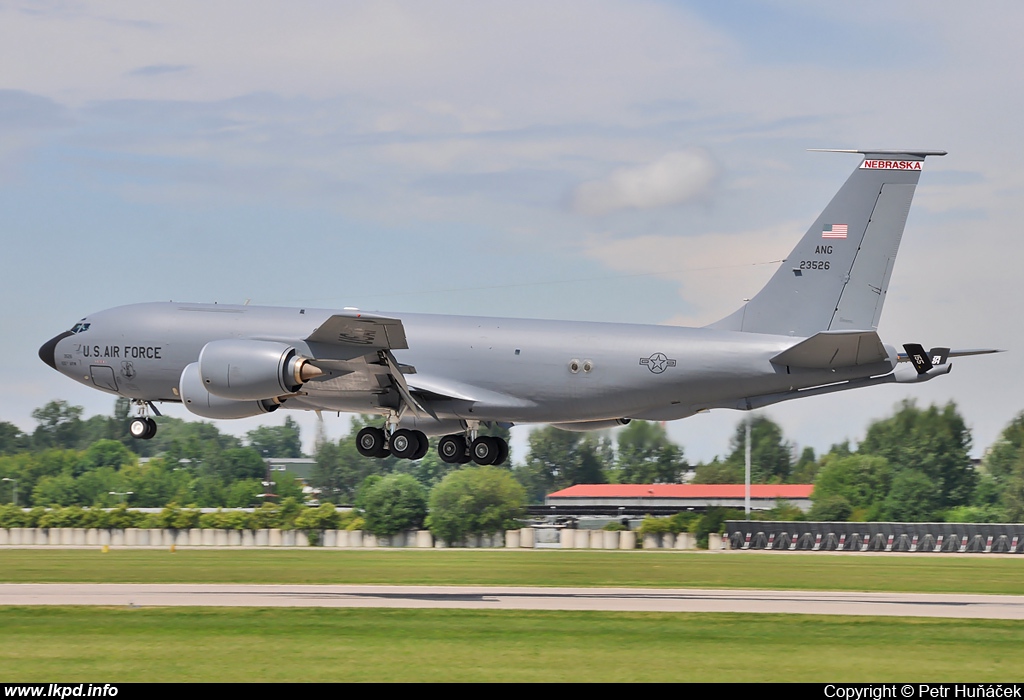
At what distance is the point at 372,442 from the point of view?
146 feet

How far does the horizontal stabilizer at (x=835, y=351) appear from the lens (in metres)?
37.0

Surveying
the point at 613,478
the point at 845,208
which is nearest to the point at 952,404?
the point at 613,478

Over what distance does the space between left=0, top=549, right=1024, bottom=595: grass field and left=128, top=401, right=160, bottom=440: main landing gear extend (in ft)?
18.1

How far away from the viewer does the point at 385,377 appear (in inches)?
1681

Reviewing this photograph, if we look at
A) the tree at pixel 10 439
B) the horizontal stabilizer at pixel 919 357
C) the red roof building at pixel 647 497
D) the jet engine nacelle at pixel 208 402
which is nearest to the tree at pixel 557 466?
the red roof building at pixel 647 497

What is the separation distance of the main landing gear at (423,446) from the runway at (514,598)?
181 inches

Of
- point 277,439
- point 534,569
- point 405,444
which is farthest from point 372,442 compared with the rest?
point 277,439

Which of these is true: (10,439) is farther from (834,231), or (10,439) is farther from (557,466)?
(834,231)

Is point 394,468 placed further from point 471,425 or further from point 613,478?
point 471,425

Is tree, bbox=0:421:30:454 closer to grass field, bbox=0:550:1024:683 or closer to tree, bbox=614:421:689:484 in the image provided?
tree, bbox=614:421:689:484

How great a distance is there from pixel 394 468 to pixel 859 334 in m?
103

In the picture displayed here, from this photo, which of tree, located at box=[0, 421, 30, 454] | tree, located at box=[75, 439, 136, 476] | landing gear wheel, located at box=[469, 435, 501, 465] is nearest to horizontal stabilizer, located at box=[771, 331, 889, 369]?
landing gear wheel, located at box=[469, 435, 501, 465]

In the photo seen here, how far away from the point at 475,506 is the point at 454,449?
110 feet

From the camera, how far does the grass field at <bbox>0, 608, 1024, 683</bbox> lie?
24.3m
